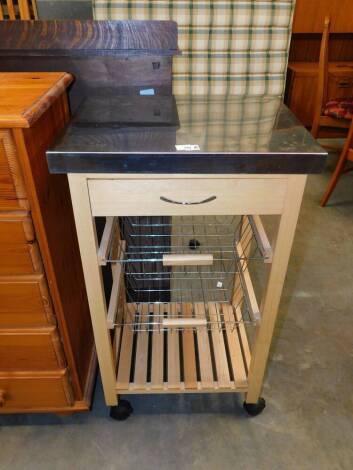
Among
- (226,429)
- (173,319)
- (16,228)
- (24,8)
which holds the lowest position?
(226,429)

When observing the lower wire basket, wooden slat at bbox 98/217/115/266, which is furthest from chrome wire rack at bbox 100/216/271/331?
wooden slat at bbox 98/217/115/266

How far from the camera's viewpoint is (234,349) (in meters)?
1.27

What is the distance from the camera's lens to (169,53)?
1.09 m

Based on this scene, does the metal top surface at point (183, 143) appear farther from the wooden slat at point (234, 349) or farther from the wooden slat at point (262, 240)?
the wooden slat at point (234, 349)

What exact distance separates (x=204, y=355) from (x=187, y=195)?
2.37ft

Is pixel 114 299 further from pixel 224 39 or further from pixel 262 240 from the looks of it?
pixel 224 39

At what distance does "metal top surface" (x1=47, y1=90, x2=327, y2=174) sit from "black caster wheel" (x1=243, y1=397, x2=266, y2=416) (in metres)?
0.80

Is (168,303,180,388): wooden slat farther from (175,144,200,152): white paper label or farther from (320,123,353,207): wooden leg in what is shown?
(320,123,353,207): wooden leg

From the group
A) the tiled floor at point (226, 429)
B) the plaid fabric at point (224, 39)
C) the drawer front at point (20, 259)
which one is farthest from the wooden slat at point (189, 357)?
the plaid fabric at point (224, 39)

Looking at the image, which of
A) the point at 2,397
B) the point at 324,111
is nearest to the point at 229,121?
the point at 2,397

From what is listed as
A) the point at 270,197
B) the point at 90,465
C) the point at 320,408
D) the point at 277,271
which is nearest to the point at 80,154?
the point at 270,197

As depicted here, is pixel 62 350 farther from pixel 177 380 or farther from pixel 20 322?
pixel 177 380

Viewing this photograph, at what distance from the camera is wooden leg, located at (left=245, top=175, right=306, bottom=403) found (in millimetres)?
792

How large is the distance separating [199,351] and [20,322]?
63 cm
